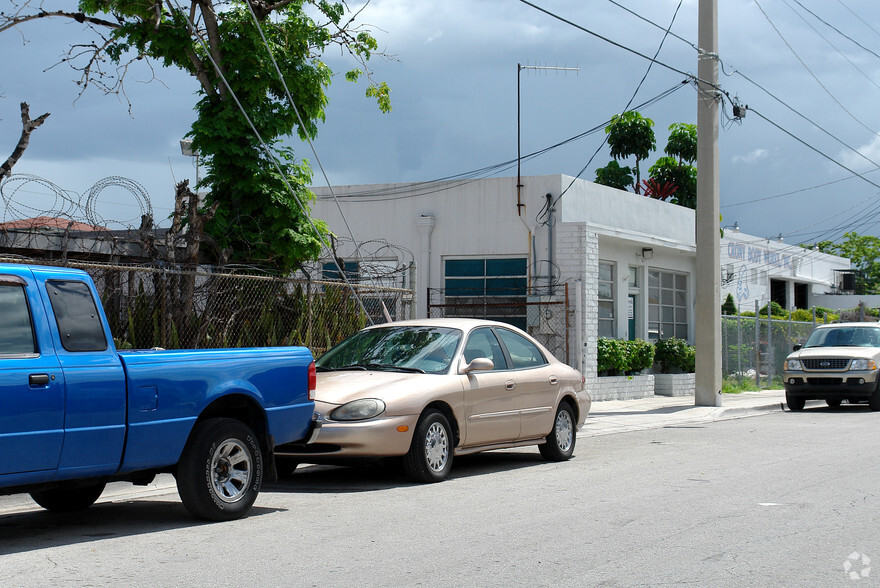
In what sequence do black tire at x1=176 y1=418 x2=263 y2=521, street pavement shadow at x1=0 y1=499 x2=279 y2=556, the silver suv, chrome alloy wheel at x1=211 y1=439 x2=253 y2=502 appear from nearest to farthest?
1. street pavement shadow at x1=0 y1=499 x2=279 y2=556
2. black tire at x1=176 y1=418 x2=263 y2=521
3. chrome alloy wheel at x1=211 y1=439 x2=253 y2=502
4. the silver suv

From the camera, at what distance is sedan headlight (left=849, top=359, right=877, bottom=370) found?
2091 cm

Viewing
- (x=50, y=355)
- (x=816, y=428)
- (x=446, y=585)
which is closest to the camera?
(x=446, y=585)

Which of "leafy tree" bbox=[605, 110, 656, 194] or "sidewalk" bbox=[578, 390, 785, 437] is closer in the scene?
"sidewalk" bbox=[578, 390, 785, 437]

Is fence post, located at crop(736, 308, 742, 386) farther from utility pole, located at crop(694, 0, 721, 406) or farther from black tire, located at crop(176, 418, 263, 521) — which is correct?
black tire, located at crop(176, 418, 263, 521)

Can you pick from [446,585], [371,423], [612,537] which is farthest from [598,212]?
[446,585]

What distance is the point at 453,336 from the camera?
1097 cm

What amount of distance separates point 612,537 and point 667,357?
1899 cm

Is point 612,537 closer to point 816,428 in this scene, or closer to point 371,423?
point 371,423

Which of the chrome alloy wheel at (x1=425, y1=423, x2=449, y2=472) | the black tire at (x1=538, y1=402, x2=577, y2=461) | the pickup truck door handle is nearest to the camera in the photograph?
the pickup truck door handle

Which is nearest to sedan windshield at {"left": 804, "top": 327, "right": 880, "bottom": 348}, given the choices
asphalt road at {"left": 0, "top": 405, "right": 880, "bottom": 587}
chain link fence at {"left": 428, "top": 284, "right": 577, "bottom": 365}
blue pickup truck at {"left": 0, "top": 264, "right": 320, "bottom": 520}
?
chain link fence at {"left": 428, "top": 284, "right": 577, "bottom": 365}

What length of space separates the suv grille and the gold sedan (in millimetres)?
10622

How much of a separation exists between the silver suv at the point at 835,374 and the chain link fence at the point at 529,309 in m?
4.73

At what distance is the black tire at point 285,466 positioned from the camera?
10.0m

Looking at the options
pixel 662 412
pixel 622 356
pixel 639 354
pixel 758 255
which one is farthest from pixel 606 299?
pixel 758 255
